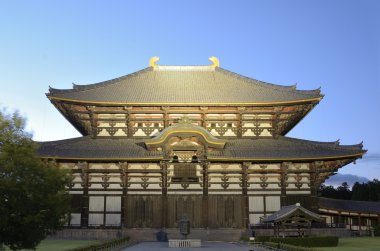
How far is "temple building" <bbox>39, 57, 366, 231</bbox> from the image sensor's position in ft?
136

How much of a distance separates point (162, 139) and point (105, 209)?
8331 millimetres

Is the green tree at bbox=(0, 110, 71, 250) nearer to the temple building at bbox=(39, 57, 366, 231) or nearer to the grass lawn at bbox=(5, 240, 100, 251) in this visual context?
the grass lawn at bbox=(5, 240, 100, 251)

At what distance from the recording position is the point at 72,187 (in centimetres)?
4194

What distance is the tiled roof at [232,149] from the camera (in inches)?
1608

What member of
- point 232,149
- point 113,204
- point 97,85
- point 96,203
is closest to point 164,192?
point 113,204

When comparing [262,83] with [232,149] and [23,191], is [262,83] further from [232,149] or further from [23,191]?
[23,191]

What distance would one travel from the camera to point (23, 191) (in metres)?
19.7

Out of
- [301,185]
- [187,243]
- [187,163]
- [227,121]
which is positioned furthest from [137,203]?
[301,185]

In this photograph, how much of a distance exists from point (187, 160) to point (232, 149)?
4.34 m

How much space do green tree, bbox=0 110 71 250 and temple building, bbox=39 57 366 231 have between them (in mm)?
19478

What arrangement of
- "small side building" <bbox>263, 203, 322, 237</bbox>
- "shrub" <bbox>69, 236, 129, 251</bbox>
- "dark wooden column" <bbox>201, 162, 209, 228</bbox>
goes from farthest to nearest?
"dark wooden column" <bbox>201, 162, 209, 228</bbox>
"small side building" <bbox>263, 203, 322, 237</bbox>
"shrub" <bbox>69, 236, 129, 251</bbox>

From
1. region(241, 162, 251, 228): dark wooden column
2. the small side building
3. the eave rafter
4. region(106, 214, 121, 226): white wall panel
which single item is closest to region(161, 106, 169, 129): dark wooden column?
the eave rafter

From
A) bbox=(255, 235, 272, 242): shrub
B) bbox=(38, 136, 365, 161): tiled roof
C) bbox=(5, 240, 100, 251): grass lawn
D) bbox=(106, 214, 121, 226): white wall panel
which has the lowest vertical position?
bbox=(5, 240, 100, 251): grass lawn

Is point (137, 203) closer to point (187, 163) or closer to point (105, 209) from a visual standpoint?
point (105, 209)
